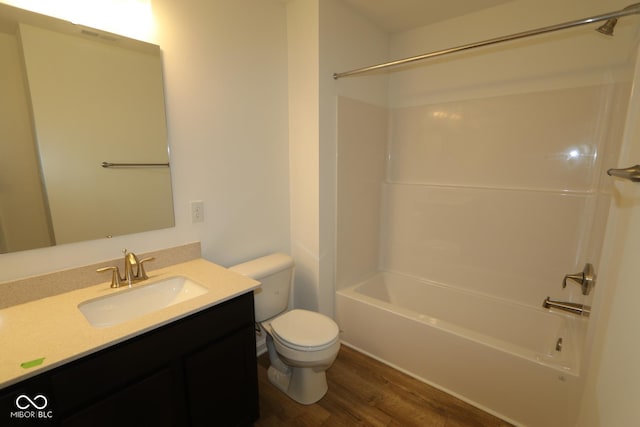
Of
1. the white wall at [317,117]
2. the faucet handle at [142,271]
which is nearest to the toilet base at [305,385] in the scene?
the white wall at [317,117]

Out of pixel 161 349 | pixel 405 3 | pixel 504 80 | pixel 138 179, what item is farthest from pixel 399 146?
pixel 161 349

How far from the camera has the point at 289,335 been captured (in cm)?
167

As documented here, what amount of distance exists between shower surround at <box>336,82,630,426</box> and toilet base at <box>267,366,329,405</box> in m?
0.53

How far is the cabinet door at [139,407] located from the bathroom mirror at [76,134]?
712 mm

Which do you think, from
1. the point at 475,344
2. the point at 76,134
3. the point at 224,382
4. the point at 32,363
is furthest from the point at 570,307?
the point at 76,134

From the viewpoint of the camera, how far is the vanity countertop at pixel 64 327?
878 mm

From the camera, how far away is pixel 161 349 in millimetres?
1107

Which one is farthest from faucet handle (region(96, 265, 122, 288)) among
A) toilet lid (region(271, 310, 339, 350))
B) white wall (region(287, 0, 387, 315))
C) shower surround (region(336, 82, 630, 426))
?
shower surround (region(336, 82, 630, 426))

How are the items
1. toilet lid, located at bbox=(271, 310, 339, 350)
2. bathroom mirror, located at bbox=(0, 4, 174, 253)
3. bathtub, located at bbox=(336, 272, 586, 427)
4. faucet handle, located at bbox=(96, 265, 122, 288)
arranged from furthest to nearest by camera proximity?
1. toilet lid, located at bbox=(271, 310, 339, 350)
2. bathtub, located at bbox=(336, 272, 586, 427)
3. faucet handle, located at bbox=(96, 265, 122, 288)
4. bathroom mirror, located at bbox=(0, 4, 174, 253)

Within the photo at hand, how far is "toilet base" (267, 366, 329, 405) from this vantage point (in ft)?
5.76

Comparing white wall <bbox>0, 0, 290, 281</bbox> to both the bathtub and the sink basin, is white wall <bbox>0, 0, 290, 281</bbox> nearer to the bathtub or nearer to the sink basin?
the sink basin

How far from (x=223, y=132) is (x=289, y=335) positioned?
1261mm

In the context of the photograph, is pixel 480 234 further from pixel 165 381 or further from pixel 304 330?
pixel 165 381

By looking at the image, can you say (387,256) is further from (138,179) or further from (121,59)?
(121,59)
